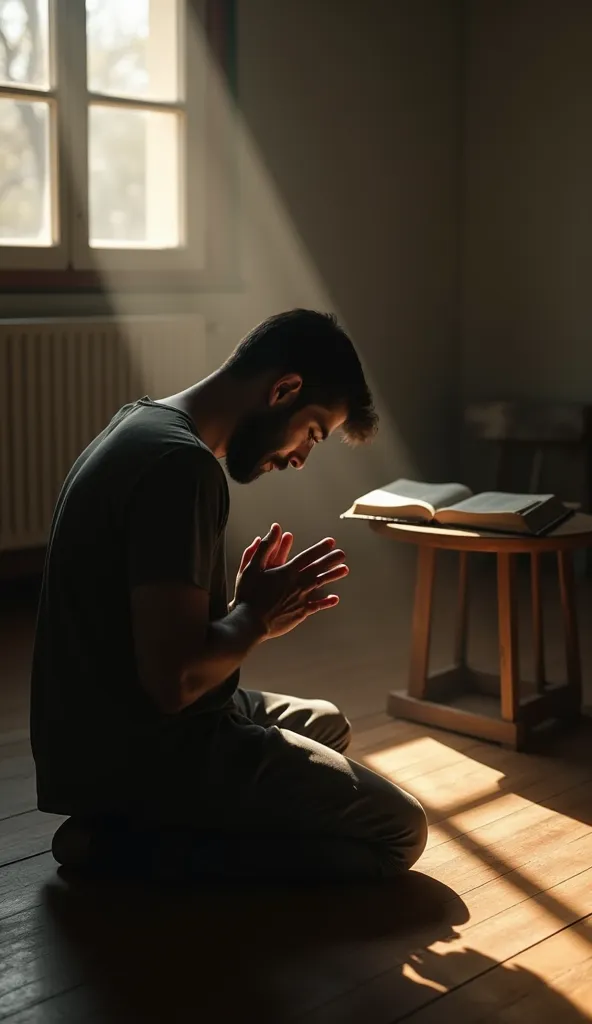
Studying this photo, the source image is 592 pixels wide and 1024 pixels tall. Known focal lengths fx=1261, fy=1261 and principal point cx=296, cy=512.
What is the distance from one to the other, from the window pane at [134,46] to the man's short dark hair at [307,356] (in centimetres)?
238

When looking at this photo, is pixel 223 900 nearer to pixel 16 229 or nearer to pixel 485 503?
pixel 485 503

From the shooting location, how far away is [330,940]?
1885mm

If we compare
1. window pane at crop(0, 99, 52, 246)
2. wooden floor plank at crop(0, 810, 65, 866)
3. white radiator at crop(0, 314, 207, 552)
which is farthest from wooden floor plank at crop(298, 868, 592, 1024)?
window pane at crop(0, 99, 52, 246)

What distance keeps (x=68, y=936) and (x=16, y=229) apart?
2.78 metres

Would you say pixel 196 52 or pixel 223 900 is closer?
pixel 223 900

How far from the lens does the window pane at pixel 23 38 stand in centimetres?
386

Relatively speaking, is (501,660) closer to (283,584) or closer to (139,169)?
(283,584)

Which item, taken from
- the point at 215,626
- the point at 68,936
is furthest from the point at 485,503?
the point at 68,936

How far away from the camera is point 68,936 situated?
189 centimetres

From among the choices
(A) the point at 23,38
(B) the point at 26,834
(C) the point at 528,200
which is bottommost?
(B) the point at 26,834

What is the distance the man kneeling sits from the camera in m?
1.80

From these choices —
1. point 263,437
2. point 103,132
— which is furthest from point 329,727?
point 103,132

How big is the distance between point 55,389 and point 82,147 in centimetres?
76

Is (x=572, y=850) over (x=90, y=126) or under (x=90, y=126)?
under
